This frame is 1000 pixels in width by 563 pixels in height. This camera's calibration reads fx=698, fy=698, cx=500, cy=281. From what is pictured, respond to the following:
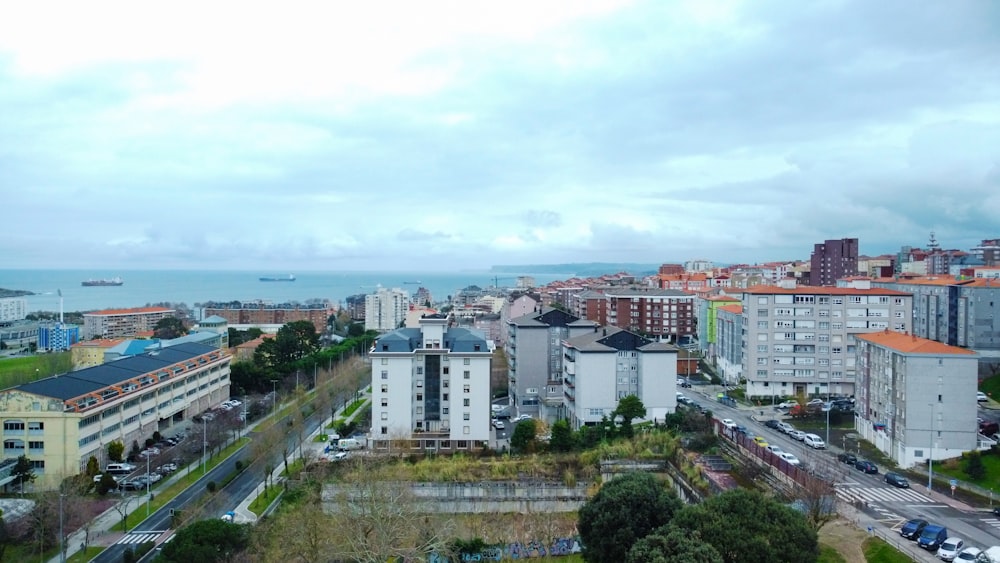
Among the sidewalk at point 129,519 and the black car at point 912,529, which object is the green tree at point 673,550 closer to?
the black car at point 912,529

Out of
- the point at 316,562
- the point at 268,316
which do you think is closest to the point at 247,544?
the point at 316,562

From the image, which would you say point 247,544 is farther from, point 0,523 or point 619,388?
point 619,388

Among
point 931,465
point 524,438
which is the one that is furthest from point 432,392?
point 931,465

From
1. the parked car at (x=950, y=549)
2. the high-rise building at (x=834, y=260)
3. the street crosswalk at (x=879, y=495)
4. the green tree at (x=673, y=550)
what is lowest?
the street crosswalk at (x=879, y=495)

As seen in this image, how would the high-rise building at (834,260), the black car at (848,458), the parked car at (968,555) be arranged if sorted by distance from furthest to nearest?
the high-rise building at (834,260) < the black car at (848,458) < the parked car at (968,555)

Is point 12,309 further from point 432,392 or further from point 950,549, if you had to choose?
point 950,549

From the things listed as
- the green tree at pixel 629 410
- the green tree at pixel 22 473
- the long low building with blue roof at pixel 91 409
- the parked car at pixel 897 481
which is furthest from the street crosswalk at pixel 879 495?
the green tree at pixel 22 473
